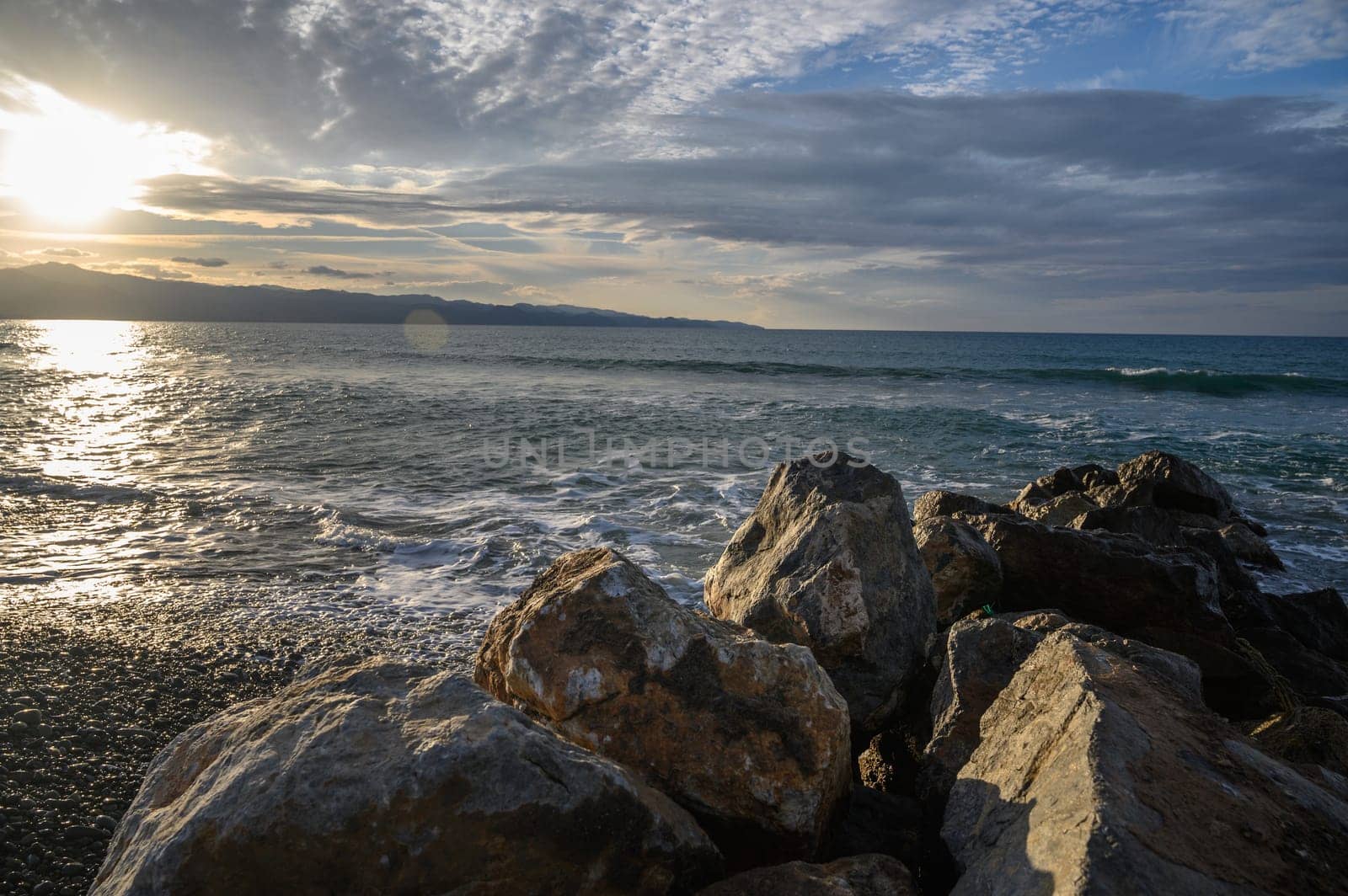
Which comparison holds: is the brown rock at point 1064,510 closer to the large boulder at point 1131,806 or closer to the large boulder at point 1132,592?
the large boulder at point 1132,592

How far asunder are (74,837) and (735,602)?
4.13 m

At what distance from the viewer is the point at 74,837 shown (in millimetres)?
3957

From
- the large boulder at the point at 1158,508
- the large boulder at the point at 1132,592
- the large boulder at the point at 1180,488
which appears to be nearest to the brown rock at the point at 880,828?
the large boulder at the point at 1132,592

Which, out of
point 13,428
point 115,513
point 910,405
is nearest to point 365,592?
point 115,513

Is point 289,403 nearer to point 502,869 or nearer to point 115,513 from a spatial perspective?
point 115,513

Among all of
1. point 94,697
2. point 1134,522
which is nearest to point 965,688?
point 94,697

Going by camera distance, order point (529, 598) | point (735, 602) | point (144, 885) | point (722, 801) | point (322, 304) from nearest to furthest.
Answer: point (144, 885)
point (722, 801)
point (529, 598)
point (735, 602)
point (322, 304)

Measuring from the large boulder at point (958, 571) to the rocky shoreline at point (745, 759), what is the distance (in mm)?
780

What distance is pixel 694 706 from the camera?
3504mm

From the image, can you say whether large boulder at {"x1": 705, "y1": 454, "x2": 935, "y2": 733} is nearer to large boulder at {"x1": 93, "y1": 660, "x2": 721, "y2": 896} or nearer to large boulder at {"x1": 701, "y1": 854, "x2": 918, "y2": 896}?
large boulder at {"x1": 701, "y1": 854, "x2": 918, "y2": 896}

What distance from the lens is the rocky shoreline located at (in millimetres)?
2393

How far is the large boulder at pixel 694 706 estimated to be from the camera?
3.32 m

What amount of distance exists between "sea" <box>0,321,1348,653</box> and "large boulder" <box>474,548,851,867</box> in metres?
3.41

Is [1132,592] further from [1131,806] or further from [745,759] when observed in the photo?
[1131,806]
